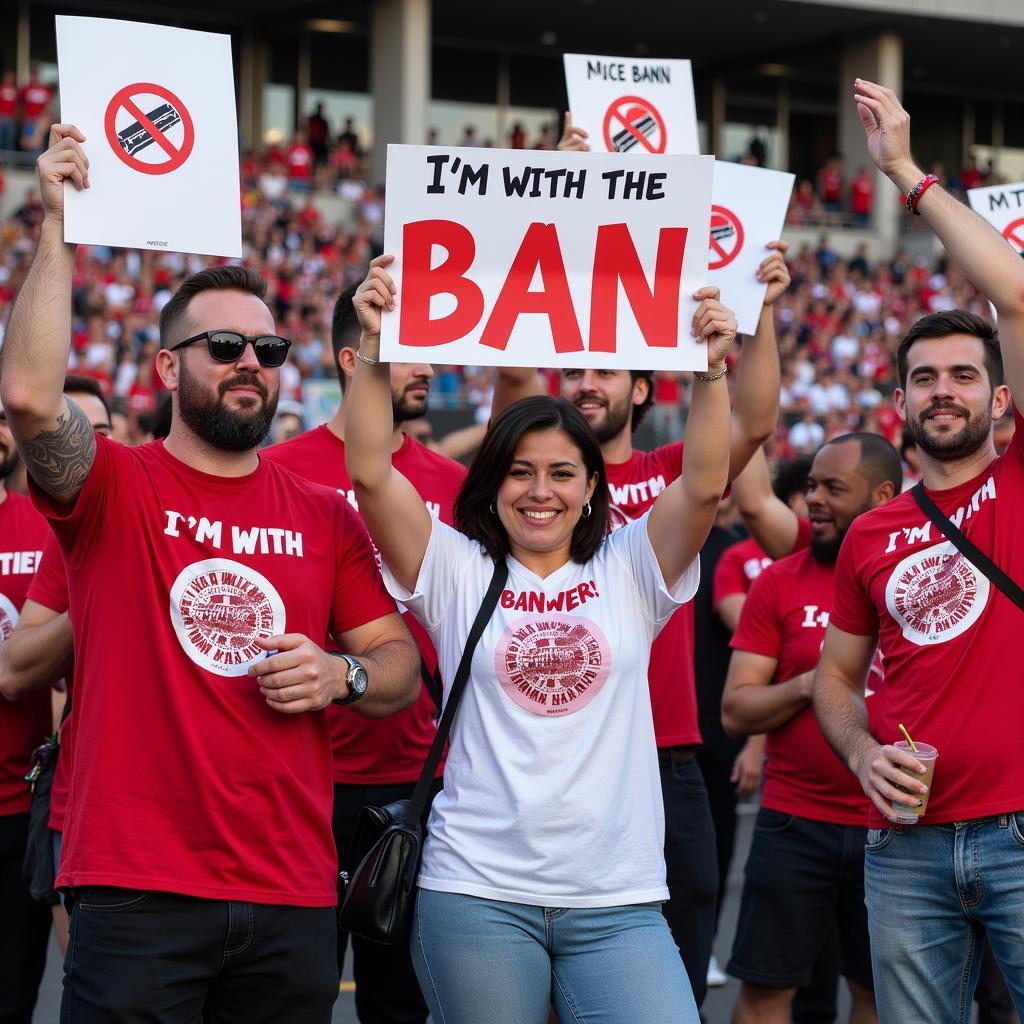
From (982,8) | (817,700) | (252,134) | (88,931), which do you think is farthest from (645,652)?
(982,8)

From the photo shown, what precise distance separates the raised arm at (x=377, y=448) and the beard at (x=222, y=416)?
0.21 metres

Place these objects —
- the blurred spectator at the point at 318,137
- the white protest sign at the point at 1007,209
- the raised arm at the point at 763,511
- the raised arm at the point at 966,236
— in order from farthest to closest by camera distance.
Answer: the blurred spectator at the point at 318,137
the raised arm at the point at 763,511
the white protest sign at the point at 1007,209
the raised arm at the point at 966,236

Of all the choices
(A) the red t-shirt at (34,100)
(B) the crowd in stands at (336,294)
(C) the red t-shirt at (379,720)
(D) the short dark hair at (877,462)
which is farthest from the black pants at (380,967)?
(A) the red t-shirt at (34,100)

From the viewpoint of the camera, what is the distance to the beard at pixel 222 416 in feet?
11.9

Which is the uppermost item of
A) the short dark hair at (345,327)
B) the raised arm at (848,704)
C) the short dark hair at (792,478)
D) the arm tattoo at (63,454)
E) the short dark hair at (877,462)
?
the short dark hair at (345,327)

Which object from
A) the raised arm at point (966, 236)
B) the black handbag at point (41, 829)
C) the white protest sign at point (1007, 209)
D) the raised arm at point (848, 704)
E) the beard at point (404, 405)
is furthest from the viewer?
the white protest sign at point (1007, 209)

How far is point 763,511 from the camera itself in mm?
5684

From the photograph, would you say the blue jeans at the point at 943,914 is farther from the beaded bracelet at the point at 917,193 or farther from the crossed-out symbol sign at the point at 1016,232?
the crossed-out symbol sign at the point at 1016,232

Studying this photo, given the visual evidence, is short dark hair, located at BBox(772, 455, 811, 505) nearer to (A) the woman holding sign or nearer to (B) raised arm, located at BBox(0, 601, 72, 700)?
(A) the woman holding sign

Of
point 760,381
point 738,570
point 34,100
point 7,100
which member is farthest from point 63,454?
point 34,100

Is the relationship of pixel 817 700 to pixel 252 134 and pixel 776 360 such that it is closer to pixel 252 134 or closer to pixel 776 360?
pixel 776 360

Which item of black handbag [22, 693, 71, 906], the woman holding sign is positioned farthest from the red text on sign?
black handbag [22, 693, 71, 906]

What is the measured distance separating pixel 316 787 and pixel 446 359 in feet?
3.29

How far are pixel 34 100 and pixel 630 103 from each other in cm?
2136
